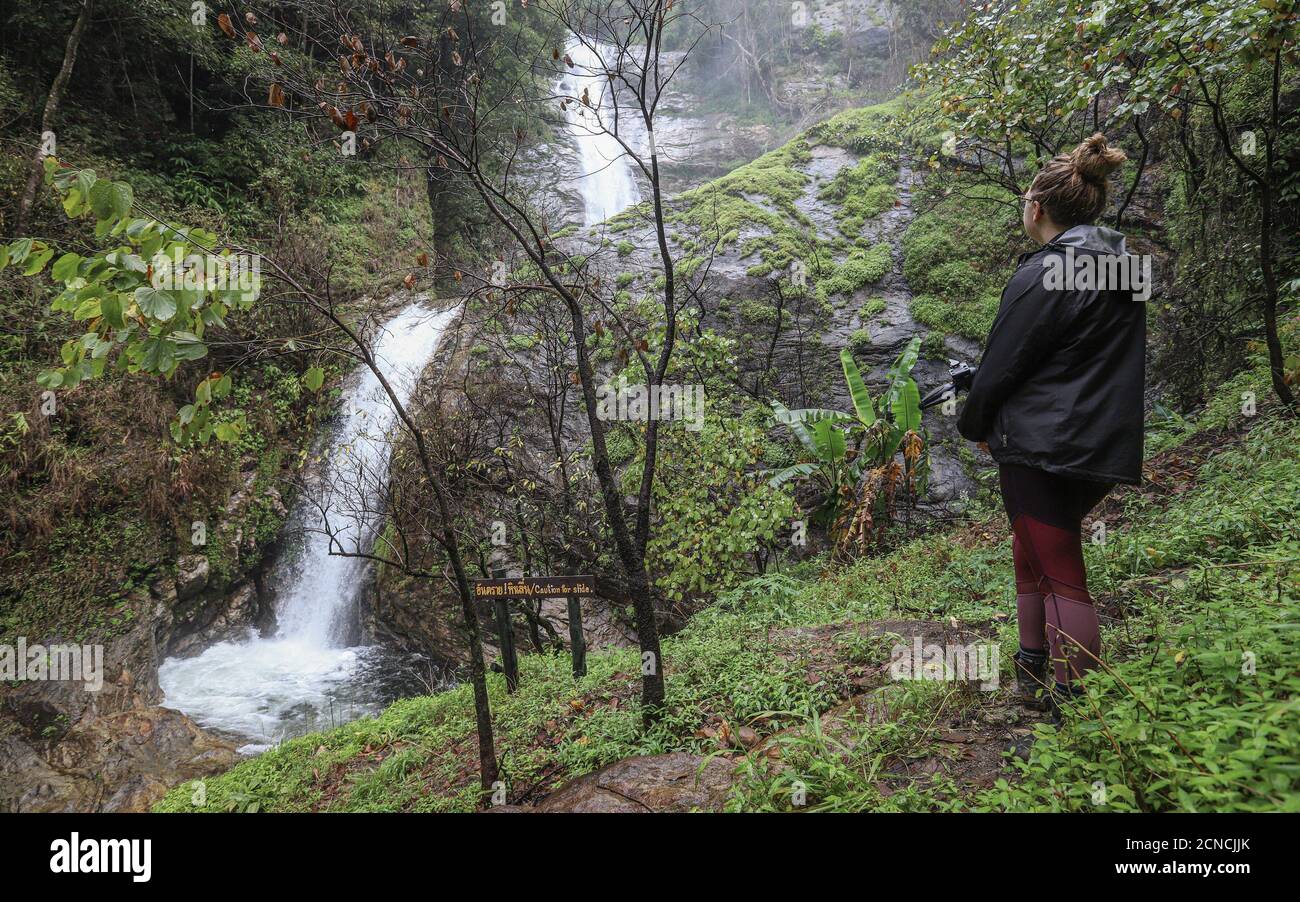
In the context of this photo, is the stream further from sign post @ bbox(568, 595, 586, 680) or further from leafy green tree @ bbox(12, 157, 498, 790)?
leafy green tree @ bbox(12, 157, 498, 790)

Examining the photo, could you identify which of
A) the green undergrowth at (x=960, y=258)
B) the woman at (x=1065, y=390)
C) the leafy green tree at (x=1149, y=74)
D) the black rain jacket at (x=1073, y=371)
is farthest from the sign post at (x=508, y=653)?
the green undergrowth at (x=960, y=258)

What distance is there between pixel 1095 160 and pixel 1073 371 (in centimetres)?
86

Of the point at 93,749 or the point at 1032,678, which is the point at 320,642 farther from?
the point at 1032,678

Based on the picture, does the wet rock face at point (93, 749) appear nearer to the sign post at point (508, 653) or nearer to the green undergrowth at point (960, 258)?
the sign post at point (508, 653)

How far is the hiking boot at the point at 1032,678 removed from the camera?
2516 mm

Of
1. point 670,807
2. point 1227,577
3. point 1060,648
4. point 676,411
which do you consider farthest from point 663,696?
point 676,411

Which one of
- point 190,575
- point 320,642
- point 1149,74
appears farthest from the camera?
point 320,642

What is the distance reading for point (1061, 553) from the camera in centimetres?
228

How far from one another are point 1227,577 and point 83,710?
9.72 meters

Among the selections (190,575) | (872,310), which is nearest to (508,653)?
(190,575)

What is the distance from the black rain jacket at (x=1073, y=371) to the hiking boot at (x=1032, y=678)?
96cm

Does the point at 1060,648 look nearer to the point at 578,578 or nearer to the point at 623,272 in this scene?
the point at 578,578

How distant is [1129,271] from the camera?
6.83 feet
